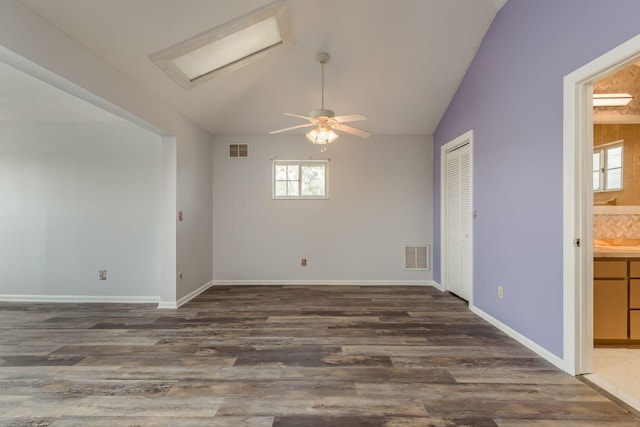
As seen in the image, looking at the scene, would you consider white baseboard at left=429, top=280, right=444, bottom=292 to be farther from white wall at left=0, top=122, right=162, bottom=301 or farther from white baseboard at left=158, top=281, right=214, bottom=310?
white wall at left=0, top=122, right=162, bottom=301

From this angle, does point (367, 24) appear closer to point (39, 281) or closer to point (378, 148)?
point (378, 148)

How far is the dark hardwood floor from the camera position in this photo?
1.86 metres

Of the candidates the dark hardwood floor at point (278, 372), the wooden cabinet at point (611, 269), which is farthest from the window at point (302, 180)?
the wooden cabinet at point (611, 269)

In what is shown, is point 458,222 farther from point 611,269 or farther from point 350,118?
point 350,118

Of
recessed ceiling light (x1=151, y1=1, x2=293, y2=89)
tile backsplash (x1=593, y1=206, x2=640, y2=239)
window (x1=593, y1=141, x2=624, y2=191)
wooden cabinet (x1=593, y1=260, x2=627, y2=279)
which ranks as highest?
recessed ceiling light (x1=151, y1=1, x2=293, y2=89)

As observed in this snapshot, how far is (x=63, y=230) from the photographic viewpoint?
14.0 ft

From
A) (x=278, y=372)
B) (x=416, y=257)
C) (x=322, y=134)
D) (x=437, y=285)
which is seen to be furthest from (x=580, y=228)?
(x=416, y=257)

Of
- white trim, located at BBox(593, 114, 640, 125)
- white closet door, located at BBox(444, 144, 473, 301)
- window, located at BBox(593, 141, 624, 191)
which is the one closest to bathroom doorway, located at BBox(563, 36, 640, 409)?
A: white trim, located at BBox(593, 114, 640, 125)

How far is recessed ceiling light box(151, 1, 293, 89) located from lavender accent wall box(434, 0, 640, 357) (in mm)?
2280

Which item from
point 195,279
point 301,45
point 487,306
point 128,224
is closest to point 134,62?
point 301,45

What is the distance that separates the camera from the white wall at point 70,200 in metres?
4.29

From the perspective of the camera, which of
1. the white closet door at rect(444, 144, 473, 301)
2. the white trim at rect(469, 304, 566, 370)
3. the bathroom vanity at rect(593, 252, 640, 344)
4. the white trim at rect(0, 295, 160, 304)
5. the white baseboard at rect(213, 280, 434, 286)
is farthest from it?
the white baseboard at rect(213, 280, 434, 286)

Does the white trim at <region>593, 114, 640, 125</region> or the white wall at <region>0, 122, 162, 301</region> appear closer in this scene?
the white trim at <region>593, 114, 640, 125</region>

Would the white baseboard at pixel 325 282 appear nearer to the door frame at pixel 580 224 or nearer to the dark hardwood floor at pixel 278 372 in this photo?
the dark hardwood floor at pixel 278 372
